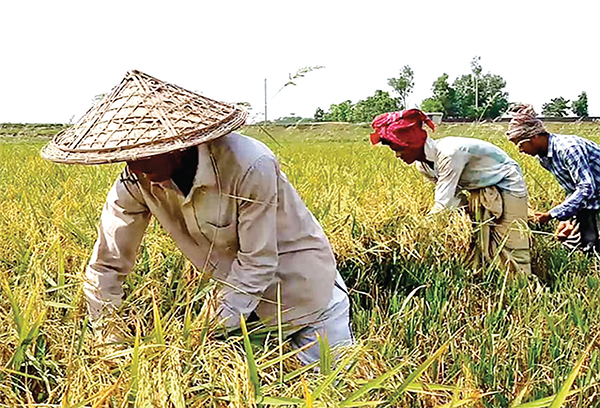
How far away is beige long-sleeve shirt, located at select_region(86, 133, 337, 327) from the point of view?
1.72 metres

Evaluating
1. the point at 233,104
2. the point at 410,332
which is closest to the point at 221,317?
the point at 233,104

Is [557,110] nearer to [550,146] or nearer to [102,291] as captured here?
[550,146]

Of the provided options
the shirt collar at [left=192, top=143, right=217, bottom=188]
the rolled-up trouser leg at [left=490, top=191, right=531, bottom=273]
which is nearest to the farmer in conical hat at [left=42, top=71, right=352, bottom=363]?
the shirt collar at [left=192, top=143, right=217, bottom=188]

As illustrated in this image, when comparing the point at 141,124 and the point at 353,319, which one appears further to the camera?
the point at 353,319

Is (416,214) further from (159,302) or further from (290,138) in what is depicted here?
(290,138)

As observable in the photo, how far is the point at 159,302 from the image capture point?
1959mm

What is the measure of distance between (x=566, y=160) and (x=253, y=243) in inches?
94.8

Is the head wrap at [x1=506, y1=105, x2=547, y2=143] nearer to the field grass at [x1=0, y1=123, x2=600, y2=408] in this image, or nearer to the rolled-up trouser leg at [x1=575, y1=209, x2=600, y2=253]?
the field grass at [x1=0, y1=123, x2=600, y2=408]

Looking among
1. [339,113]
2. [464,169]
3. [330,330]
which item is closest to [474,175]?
[464,169]

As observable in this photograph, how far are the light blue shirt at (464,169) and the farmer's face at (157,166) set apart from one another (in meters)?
1.94

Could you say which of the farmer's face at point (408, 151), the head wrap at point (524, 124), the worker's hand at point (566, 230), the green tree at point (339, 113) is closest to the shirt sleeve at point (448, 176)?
the farmer's face at point (408, 151)

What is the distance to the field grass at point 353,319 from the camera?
1338 mm

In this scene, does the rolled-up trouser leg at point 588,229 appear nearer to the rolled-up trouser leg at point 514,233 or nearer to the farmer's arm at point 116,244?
the rolled-up trouser leg at point 514,233

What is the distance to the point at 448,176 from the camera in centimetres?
342
